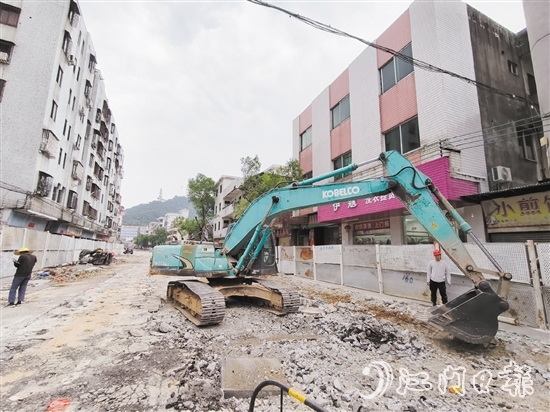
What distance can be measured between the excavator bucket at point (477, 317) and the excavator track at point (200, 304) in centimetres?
416

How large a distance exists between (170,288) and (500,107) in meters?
14.8

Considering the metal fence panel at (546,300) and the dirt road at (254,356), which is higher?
the metal fence panel at (546,300)

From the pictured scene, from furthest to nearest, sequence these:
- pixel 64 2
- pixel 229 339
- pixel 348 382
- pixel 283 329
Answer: pixel 64 2, pixel 283 329, pixel 229 339, pixel 348 382

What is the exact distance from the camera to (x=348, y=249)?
12148 mm

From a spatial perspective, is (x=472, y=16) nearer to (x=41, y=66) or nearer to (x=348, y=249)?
(x=348, y=249)

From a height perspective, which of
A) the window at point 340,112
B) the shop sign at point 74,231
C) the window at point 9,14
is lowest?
the shop sign at point 74,231

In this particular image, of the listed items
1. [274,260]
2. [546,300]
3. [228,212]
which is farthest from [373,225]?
[228,212]

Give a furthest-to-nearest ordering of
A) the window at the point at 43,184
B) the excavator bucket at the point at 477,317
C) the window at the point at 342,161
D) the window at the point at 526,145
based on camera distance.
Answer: the window at the point at 43,184, the window at the point at 342,161, the window at the point at 526,145, the excavator bucket at the point at 477,317

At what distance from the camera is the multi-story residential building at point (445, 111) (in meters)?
10.3

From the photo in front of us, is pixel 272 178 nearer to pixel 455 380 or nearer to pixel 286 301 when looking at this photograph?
pixel 286 301

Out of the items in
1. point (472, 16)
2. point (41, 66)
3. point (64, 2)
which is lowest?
point (472, 16)

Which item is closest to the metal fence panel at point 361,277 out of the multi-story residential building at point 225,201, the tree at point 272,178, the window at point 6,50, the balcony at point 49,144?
the tree at point 272,178

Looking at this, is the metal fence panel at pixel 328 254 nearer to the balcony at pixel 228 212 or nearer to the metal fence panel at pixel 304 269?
the metal fence panel at pixel 304 269

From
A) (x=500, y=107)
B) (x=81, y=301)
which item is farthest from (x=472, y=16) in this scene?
(x=81, y=301)
